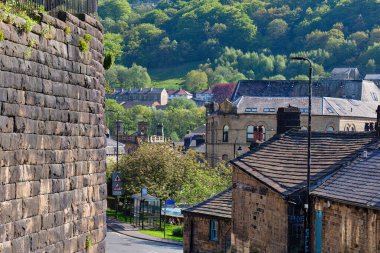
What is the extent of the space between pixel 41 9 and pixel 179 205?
58.7m

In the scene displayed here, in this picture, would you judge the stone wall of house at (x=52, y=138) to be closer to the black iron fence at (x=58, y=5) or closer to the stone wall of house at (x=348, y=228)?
the black iron fence at (x=58, y=5)

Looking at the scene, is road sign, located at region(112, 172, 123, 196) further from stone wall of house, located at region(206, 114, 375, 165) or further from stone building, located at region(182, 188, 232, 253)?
stone wall of house, located at region(206, 114, 375, 165)

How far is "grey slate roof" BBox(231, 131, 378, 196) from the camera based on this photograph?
116 ft

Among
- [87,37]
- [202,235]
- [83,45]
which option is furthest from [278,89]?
[83,45]

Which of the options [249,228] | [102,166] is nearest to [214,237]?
[249,228]

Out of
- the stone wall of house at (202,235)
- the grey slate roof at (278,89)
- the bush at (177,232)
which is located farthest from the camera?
the grey slate roof at (278,89)

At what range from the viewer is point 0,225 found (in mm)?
14984

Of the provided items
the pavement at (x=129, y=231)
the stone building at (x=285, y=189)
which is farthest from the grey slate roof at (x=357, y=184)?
the pavement at (x=129, y=231)

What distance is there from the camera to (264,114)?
320ft

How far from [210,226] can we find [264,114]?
51349 millimetres

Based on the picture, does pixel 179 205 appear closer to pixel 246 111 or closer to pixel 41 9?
pixel 246 111

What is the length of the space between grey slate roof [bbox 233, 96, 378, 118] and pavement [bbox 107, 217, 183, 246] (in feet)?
84.1

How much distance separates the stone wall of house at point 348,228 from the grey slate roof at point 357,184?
0.27 meters

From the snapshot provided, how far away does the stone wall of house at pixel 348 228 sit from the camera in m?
28.5
